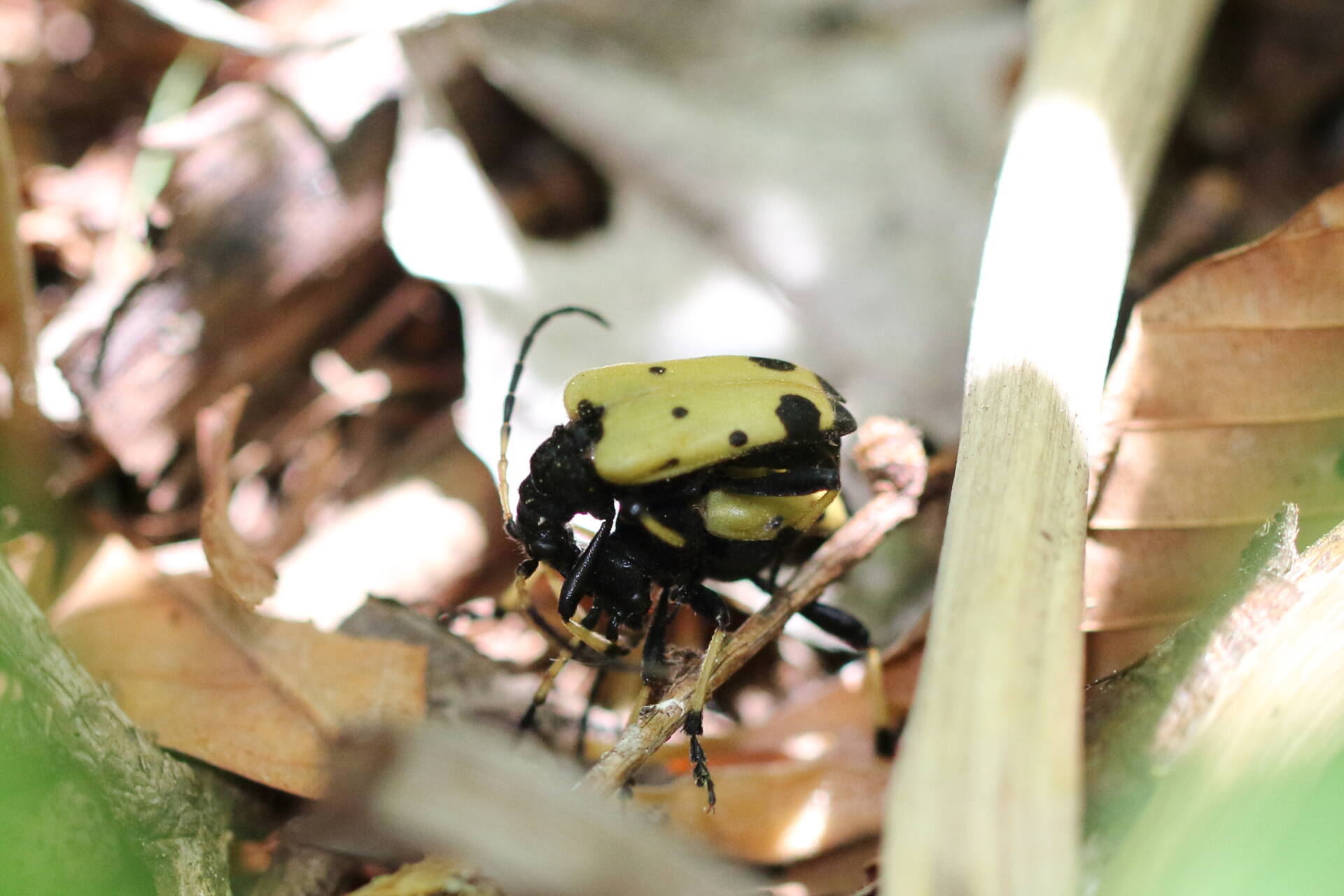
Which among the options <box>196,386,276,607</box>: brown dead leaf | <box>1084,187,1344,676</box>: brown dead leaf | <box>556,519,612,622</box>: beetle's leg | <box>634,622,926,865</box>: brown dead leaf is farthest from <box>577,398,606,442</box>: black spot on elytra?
<box>1084,187,1344,676</box>: brown dead leaf

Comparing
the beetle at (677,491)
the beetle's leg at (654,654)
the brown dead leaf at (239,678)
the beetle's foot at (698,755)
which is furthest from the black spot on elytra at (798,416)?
the brown dead leaf at (239,678)

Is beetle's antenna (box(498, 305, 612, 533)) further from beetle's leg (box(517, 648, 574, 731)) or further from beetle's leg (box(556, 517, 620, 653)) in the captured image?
beetle's leg (box(517, 648, 574, 731))

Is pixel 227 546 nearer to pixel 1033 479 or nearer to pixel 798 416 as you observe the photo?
pixel 798 416

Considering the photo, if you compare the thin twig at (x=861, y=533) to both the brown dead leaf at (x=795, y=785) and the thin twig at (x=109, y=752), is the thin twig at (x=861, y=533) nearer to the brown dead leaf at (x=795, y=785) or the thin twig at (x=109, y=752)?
the brown dead leaf at (x=795, y=785)

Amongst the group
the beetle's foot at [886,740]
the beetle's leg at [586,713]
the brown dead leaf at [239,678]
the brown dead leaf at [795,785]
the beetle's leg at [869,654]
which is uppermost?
the beetle's leg at [869,654]

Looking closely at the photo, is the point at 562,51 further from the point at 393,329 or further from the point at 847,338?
the point at 847,338

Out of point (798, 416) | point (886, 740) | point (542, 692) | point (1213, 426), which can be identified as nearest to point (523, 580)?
point (542, 692)
